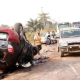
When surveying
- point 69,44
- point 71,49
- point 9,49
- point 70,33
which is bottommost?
point 71,49

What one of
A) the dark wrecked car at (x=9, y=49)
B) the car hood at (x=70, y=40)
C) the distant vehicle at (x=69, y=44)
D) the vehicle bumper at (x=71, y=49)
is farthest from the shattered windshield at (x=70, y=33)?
the dark wrecked car at (x=9, y=49)

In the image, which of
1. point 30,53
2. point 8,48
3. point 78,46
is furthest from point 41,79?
point 78,46

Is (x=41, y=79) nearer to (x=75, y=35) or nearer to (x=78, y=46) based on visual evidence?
(x=78, y=46)

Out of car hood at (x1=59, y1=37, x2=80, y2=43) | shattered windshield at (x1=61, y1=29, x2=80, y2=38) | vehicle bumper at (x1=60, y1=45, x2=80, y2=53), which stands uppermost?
shattered windshield at (x1=61, y1=29, x2=80, y2=38)

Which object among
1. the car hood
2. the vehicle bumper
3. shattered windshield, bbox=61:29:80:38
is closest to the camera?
the vehicle bumper

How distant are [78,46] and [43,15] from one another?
154 ft

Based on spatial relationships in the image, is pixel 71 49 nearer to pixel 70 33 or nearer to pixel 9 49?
pixel 70 33

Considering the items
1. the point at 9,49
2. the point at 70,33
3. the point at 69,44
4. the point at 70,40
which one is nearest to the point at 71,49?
the point at 69,44

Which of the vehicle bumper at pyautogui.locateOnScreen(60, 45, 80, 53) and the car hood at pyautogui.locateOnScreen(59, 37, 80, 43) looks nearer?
the vehicle bumper at pyautogui.locateOnScreen(60, 45, 80, 53)

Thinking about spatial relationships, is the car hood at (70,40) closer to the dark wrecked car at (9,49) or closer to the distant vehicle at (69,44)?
the distant vehicle at (69,44)

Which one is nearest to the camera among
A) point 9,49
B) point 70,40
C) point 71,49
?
point 9,49

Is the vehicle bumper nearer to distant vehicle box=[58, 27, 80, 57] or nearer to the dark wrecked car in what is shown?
distant vehicle box=[58, 27, 80, 57]

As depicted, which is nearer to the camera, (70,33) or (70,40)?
(70,40)

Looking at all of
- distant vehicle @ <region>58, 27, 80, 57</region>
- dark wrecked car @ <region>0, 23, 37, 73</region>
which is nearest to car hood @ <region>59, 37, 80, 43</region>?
distant vehicle @ <region>58, 27, 80, 57</region>
